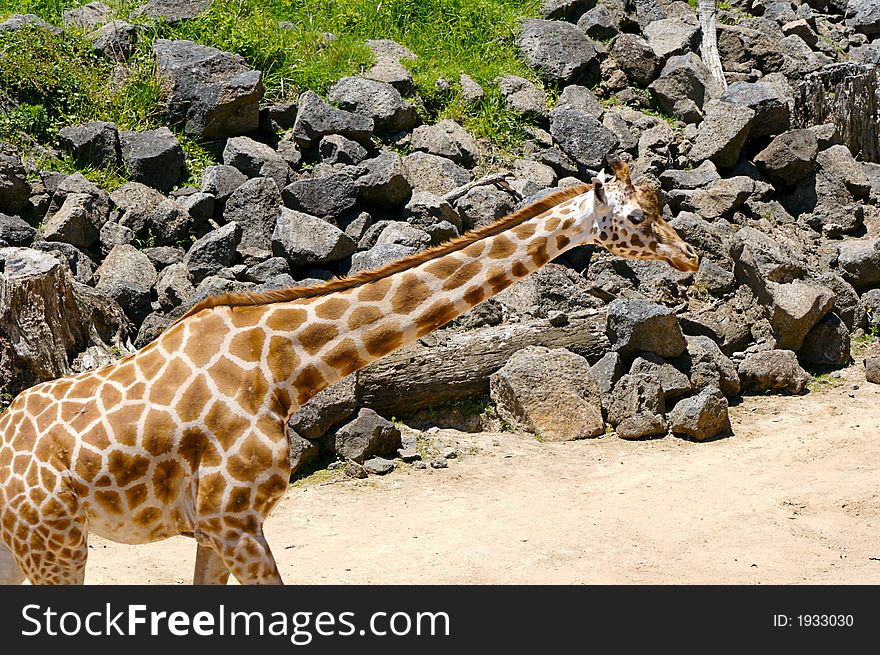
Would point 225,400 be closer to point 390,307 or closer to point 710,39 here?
point 390,307

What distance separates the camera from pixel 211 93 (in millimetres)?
12539

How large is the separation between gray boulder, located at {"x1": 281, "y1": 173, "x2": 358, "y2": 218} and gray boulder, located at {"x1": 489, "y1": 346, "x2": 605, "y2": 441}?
278 centimetres

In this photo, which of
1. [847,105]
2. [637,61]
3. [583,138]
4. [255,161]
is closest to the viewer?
[255,161]

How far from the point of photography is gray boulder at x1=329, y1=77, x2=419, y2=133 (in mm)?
12930

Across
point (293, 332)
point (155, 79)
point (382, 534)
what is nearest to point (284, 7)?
point (155, 79)

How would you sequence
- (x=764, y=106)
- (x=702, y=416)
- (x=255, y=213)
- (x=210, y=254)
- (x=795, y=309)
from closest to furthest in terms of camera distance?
1. (x=702, y=416)
2. (x=210, y=254)
3. (x=795, y=309)
4. (x=255, y=213)
5. (x=764, y=106)

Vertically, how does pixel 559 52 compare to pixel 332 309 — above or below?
below

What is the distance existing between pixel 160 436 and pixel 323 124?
8223mm

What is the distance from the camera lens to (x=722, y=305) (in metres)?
11.5

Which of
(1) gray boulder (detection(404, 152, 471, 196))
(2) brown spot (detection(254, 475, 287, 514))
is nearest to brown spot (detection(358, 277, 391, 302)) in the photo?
(2) brown spot (detection(254, 475, 287, 514))

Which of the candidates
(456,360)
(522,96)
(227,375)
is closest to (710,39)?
(522,96)

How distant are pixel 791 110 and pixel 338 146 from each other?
21.8 feet

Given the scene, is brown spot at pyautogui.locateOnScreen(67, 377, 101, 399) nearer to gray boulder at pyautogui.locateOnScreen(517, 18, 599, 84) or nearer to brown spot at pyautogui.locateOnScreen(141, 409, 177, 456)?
brown spot at pyautogui.locateOnScreen(141, 409, 177, 456)

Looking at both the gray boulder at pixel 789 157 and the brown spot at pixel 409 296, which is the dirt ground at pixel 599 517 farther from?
the gray boulder at pixel 789 157
